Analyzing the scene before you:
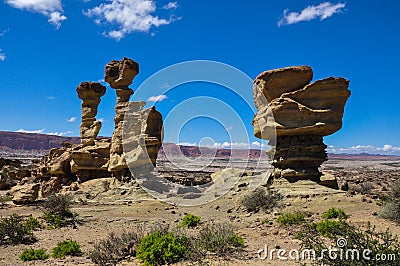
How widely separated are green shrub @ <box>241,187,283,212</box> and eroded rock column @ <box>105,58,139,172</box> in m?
11.6

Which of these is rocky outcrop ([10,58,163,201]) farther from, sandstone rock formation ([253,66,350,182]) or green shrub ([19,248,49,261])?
green shrub ([19,248,49,261])

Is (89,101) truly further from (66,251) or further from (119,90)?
(66,251)

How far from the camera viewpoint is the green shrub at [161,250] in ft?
23.9

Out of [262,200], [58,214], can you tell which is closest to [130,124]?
[58,214]

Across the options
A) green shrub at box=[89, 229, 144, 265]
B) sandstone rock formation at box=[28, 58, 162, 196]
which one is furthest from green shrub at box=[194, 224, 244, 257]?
sandstone rock formation at box=[28, 58, 162, 196]

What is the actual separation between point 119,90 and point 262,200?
1575 centimetres

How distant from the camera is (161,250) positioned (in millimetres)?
7395

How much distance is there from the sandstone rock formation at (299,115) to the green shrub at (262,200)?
79.2 inches

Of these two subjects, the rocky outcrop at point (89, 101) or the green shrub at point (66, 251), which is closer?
the green shrub at point (66, 251)

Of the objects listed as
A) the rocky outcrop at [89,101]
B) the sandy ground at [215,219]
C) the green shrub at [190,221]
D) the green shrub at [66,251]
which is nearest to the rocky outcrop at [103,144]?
the rocky outcrop at [89,101]

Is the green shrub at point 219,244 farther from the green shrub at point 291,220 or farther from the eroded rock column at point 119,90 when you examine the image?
the eroded rock column at point 119,90

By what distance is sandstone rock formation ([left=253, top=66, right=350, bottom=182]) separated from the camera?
54.4 feet

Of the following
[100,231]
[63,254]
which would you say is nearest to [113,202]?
[100,231]

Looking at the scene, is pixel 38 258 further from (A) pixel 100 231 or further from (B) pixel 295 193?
(B) pixel 295 193
